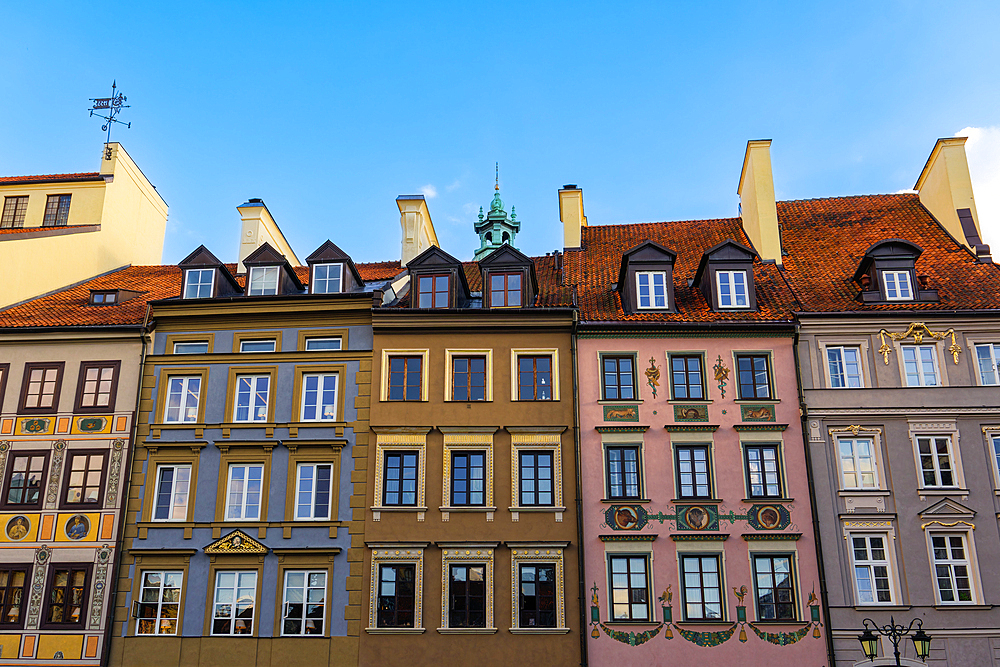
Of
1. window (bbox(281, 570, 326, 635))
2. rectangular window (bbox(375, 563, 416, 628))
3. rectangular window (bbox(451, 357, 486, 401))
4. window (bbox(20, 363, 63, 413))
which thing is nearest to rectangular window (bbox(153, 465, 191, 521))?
window (bbox(281, 570, 326, 635))

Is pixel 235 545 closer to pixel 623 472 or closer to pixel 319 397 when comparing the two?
pixel 319 397

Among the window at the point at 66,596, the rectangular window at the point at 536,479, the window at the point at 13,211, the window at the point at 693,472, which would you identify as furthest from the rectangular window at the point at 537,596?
the window at the point at 13,211

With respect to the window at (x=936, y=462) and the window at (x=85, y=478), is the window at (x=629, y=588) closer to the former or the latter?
the window at (x=936, y=462)

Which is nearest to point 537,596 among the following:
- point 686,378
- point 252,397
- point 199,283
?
point 686,378

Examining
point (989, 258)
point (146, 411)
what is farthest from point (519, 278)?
point (989, 258)

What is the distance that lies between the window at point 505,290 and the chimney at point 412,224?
18.9 feet

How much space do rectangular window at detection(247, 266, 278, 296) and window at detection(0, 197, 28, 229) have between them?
1160 cm

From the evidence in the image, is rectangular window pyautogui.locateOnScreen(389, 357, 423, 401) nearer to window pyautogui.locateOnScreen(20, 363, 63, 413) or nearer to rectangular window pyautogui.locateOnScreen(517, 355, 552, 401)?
rectangular window pyautogui.locateOnScreen(517, 355, 552, 401)

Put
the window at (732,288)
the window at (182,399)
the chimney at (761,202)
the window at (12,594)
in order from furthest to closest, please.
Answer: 1. the chimney at (761,202)
2. the window at (732,288)
3. the window at (182,399)
4. the window at (12,594)

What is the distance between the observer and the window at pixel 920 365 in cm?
2639

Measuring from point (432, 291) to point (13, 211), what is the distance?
1777cm

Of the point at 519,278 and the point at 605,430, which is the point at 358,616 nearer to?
the point at 605,430

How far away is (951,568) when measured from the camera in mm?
24500

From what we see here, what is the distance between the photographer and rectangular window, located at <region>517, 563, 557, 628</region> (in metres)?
24.6
